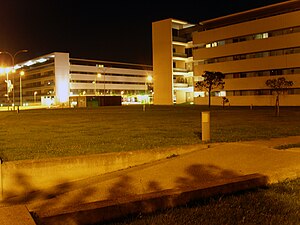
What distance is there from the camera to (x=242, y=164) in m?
8.36

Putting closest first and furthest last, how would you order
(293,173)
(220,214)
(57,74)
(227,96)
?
(220,214) → (293,173) → (227,96) → (57,74)

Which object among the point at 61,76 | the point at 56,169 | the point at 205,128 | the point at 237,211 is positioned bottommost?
the point at 56,169

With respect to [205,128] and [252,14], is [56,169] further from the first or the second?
[252,14]

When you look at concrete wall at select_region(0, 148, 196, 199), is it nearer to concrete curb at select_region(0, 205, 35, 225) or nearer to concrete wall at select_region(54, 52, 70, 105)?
concrete curb at select_region(0, 205, 35, 225)

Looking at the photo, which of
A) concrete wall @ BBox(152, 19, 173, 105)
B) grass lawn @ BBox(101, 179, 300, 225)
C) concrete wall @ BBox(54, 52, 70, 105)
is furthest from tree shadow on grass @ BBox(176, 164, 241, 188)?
concrete wall @ BBox(54, 52, 70, 105)

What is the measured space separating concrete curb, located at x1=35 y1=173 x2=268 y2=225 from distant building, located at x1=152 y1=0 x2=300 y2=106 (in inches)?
2084

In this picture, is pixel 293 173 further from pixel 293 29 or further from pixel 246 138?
pixel 293 29

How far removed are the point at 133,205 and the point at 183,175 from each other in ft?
10.3

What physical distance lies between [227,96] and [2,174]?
58.4 meters

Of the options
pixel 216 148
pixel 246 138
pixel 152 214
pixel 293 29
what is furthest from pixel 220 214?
pixel 293 29

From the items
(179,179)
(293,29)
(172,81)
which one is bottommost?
(179,179)

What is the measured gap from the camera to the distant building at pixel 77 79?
102 metres

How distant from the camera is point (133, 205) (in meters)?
4.93

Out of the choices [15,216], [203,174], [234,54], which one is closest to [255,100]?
[234,54]
